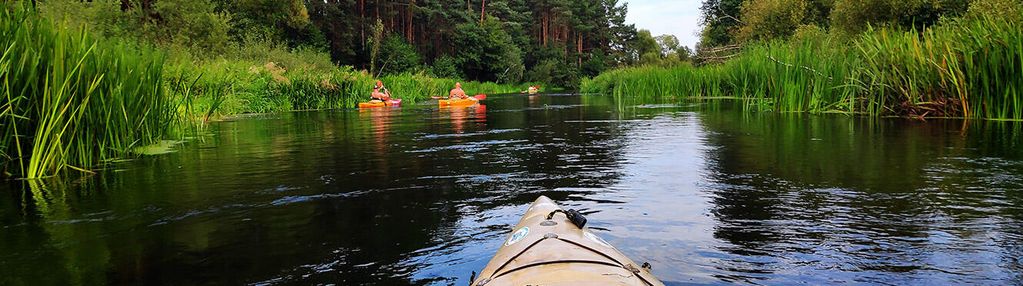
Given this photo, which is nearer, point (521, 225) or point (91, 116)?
point (521, 225)

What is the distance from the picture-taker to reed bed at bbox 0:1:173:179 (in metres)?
6.49

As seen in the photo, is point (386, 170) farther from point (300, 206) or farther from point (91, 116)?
point (91, 116)

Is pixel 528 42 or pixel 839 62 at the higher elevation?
pixel 528 42

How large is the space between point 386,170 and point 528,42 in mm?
79801

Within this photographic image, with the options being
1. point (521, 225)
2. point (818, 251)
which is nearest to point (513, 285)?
point (521, 225)

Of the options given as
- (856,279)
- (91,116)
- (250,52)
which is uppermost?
(250,52)

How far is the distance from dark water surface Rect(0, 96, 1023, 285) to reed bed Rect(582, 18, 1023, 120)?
5.93 ft

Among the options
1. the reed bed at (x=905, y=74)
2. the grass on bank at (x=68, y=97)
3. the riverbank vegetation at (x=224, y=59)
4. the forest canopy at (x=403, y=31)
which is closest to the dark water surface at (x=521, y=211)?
the grass on bank at (x=68, y=97)

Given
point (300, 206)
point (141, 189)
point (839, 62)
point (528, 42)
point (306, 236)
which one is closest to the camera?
point (306, 236)

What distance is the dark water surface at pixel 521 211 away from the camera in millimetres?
3904

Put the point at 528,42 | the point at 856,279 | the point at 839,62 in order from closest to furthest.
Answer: the point at 856,279 → the point at 839,62 → the point at 528,42

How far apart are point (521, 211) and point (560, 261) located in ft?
9.46

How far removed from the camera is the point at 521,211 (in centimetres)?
548

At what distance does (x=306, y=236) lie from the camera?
4.77m
